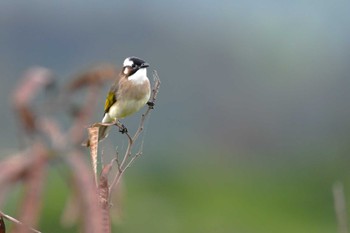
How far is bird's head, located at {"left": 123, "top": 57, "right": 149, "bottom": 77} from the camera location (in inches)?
155

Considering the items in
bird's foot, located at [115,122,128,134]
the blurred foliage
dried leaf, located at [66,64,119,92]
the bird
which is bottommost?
dried leaf, located at [66,64,119,92]

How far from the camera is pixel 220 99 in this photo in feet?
138

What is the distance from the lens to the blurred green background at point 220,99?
2102 cm

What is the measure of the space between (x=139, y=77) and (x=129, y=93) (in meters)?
0.09

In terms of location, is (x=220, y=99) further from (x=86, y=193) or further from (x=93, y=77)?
(x=86, y=193)

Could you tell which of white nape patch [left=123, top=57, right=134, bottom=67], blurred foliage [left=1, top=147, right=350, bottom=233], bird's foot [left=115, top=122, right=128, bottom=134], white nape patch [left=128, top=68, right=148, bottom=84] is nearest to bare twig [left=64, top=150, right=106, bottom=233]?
bird's foot [left=115, top=122, right=128, bottom=134]

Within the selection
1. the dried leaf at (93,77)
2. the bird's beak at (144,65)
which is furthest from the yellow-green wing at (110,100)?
the dried leaf at (93,77)

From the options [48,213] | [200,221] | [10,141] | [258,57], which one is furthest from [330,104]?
[48,213]

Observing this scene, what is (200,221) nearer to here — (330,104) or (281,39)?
(330,104)

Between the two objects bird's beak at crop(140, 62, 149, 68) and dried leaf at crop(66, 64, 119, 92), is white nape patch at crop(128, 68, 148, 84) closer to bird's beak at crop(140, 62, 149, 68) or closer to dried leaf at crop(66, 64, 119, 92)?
bird's beak at crop(140, 62, 149, 68)

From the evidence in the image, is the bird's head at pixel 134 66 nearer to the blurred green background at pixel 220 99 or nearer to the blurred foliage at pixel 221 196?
the blurred green background at pixel 220 99

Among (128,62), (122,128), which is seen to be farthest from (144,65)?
(122,128)

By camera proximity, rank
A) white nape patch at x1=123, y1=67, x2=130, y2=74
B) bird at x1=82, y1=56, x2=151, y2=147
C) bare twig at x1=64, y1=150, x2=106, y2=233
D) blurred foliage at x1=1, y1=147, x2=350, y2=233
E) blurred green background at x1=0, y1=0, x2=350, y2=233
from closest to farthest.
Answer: bare twig at x1=64, y1=150, x2=106, y2=233
bird at x1=82, y1=56, x2=151, y2=147
white nape patch at x1=123, y1=67, x2=130, y2=74
blurred foliage at x1=1, y1=147, x2=350, y2=233
blurred green background at x1=0, y1=0, x2=350, y2=233

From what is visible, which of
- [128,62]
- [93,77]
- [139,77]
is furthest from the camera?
[139,77]
